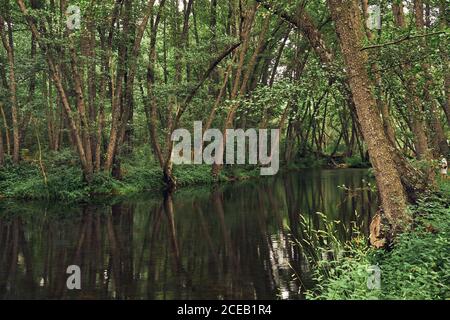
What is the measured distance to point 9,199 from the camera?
77.3ft

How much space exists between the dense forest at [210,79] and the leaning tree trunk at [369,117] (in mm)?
21

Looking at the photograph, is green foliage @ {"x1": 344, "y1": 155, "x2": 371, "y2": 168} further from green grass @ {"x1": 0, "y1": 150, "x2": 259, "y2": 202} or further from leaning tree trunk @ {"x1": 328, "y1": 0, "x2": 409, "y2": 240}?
leaning tree trunk @ {"x1": 328, "y1": 0, "x2": 409, "y2": 240}

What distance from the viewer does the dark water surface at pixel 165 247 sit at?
30.2ft

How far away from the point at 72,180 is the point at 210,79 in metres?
12.8

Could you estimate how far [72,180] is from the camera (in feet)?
81.0

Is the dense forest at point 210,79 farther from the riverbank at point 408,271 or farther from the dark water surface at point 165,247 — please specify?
the dark water surface at point 165,247

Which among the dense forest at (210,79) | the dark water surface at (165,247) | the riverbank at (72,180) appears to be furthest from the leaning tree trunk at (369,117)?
the riverbank at (72,180)

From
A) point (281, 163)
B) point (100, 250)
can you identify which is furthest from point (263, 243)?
point (281, 163)

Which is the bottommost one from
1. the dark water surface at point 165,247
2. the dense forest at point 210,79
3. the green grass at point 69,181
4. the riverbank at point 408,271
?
the dark water surface at point 165,247

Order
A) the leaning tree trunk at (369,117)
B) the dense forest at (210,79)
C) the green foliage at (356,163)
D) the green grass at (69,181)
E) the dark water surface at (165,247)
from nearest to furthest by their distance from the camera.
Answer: the leaning tree trunk at (369,117), the dark water surface at (165,247), the dense forest at (210,79), the green grass at (69,181), the green foliage at (356,163)

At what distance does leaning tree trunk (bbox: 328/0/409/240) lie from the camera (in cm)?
905

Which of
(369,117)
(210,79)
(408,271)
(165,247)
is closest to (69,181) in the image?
(210,79)

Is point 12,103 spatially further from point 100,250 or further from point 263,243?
point 263,243
